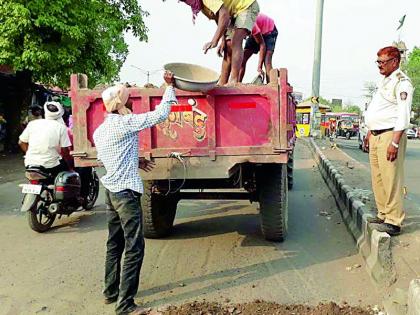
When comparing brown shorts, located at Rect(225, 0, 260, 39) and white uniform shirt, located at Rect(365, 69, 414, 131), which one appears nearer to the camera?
white uniform shirt, located at Rect(365, 69, 414, 131)

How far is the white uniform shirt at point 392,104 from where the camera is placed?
185 inches

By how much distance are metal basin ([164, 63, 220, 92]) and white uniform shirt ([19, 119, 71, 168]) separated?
8.93 ft

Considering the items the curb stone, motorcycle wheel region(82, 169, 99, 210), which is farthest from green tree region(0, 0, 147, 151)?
the curb stone

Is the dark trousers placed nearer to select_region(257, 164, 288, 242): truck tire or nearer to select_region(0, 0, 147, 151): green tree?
select_region(257, 164, 288, 242): truck tire

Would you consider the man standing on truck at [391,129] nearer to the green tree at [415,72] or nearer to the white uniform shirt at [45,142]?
the white uniform shirt at [45,142]

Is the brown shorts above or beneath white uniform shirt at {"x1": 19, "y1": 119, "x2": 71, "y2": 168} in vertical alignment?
above

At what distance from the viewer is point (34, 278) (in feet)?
15.4

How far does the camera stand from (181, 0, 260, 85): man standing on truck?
5586 millimetres

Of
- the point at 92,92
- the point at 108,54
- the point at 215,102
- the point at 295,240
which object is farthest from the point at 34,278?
the point at 108,54

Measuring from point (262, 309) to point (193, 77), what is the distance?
90.8 inches

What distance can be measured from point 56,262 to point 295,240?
9.29 ft

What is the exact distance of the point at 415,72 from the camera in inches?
2574

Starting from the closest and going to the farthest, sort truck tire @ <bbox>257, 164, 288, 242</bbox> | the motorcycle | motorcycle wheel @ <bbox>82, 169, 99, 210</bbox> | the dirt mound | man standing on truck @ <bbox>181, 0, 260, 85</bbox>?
the dirt mound, truck tire @ <bbox>257, 164, 288, 242</bbox>, man standing on truck @ <bbox>181, 0, 260, 85</bbox>, the motorcycle, motorcycle wheel @ <bbox>82, 169, 99, 210</bbox>

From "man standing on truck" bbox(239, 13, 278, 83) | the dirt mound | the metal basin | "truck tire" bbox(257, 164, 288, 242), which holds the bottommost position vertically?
the dirt mound
